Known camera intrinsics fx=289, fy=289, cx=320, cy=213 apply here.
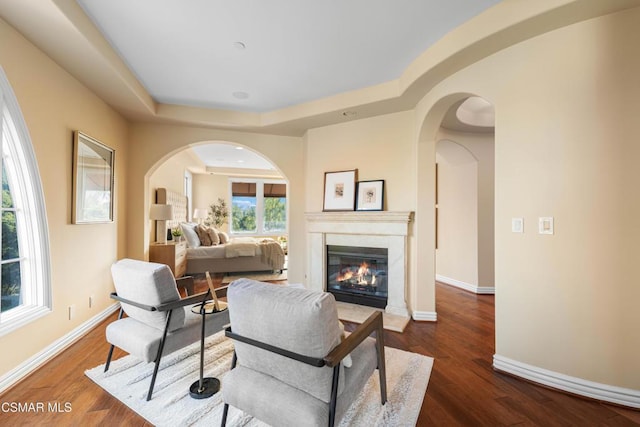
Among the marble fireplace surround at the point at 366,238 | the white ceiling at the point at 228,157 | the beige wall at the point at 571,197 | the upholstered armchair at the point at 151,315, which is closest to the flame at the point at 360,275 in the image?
the marble fireplace surround at the point at 366,238

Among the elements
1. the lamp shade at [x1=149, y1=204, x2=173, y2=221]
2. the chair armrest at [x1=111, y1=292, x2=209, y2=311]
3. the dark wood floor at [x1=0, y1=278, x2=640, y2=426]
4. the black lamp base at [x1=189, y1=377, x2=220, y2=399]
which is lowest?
the dark wood floor at [x1=0, y1=278, x2=640, y2=426]

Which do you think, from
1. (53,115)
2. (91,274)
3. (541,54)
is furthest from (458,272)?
(53,115)

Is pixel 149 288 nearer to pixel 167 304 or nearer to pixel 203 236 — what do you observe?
pixel 167 304

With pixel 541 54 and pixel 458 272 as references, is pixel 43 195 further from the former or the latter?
pixel 458 272

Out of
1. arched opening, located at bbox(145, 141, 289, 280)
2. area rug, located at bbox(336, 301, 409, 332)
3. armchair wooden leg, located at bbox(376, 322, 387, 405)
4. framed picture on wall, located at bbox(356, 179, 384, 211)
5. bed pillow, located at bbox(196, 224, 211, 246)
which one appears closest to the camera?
armchair wooden leg, located at bbox(376, 322, 387, 405)

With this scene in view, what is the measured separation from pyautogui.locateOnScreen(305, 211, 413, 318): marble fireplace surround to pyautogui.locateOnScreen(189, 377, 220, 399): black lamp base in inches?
89.1

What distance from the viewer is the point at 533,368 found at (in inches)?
85.7

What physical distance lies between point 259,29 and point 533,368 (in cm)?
341

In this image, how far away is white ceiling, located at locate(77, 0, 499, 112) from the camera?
2.12 metres

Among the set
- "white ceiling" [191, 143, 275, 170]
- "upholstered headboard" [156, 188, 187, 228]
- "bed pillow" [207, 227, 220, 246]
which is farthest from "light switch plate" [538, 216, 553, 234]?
"bed pillow" [207, 227, 220, 246]

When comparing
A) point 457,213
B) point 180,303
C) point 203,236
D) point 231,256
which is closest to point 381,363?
point 180,303

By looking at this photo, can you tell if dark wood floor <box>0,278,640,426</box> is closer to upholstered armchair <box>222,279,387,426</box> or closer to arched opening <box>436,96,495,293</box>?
upholstered armchair <box>222,279,387,426</box>

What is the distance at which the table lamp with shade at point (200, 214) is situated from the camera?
8336mm

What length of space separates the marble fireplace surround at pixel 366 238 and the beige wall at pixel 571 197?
127 centimetres
